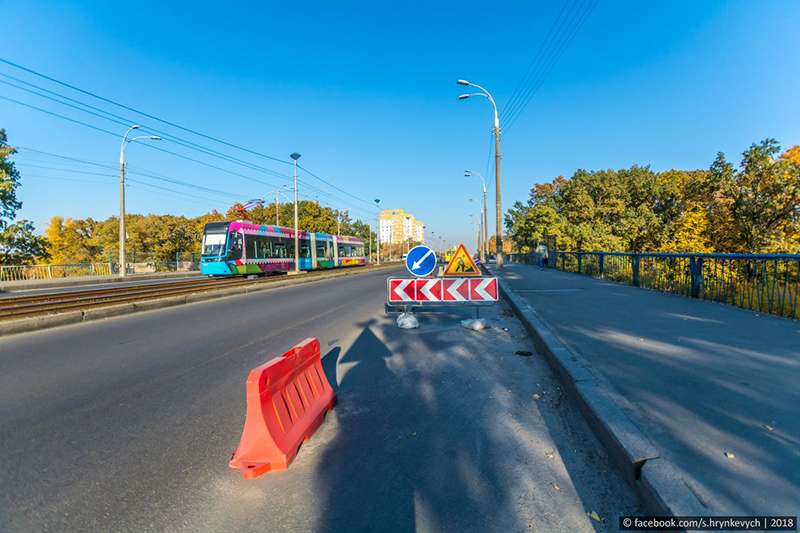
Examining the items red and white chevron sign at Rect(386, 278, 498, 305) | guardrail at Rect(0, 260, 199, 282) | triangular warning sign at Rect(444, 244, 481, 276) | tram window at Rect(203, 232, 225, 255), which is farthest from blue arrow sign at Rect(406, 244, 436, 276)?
guardrail at Rect(0, 260, 199, 282)

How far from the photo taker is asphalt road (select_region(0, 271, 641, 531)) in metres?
2.35

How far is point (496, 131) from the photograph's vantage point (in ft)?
68.4

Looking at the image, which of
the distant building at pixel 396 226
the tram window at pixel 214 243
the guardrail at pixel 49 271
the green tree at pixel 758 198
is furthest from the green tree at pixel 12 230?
the distant building at pixel 396 226

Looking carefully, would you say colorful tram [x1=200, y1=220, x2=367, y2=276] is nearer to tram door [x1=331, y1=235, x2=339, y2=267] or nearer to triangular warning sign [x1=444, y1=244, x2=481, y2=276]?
tram door [x1=331, y1=235, x2=339, y2=267]

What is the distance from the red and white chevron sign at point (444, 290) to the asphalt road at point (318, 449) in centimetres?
160

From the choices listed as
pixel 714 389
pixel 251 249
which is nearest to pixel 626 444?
pixel 714 389

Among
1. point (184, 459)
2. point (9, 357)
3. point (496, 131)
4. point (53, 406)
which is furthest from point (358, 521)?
point (496, 131)

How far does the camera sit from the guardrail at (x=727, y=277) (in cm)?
695

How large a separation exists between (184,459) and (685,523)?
3151mm

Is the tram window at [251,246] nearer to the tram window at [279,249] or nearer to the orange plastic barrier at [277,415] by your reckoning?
the tram window at [279,249]

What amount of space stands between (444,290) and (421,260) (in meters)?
0.75

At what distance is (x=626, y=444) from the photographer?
2684 millimetres

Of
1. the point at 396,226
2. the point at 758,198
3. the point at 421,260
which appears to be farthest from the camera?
the point at 396,226

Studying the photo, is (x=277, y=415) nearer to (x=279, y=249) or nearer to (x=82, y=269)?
(x=279, y=249)
